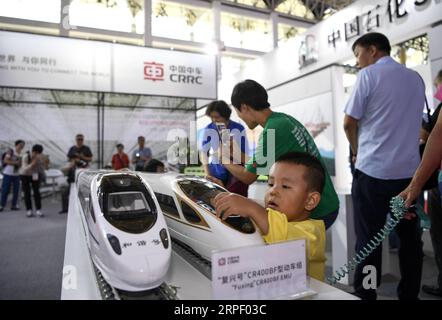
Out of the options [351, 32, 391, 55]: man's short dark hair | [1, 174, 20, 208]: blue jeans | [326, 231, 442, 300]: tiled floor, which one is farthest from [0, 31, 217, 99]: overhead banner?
[1, 174, 20, 208]: blue jeans

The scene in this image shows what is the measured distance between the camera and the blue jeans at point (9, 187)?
4.95 metres

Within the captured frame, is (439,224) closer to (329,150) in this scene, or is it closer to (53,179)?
(329,150)

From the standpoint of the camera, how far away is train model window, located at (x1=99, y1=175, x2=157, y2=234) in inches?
23.3

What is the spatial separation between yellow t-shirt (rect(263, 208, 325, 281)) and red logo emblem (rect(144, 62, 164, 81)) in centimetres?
299

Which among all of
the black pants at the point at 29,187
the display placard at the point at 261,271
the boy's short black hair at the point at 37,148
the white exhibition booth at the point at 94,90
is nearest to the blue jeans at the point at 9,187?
the black pants at the point at 29,187

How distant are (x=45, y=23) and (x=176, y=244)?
6837mm

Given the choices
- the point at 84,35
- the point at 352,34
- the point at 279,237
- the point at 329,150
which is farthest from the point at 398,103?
the point at 84,35

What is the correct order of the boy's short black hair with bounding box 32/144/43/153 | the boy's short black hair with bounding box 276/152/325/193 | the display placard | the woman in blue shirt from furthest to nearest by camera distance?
the boy's short black hair with bounding box 32/144/43/153, the woman in blue shirt, the boy's short black hair with bounding box 276/152/325/193, the display placard

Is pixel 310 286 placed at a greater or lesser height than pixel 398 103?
lesser

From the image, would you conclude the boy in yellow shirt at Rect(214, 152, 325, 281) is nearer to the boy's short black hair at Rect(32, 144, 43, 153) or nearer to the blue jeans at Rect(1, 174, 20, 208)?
the boy's short black hair at Rect(32, 144, 43, 153)

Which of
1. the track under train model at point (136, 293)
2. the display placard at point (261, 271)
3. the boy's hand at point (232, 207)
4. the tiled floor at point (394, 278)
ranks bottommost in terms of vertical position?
the tiled floor at point (394, 278)

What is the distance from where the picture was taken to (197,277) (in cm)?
60

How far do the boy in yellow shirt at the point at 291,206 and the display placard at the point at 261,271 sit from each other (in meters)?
0.14

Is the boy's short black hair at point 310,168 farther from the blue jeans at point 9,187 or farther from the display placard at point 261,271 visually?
the blue jeans at point 9,187
